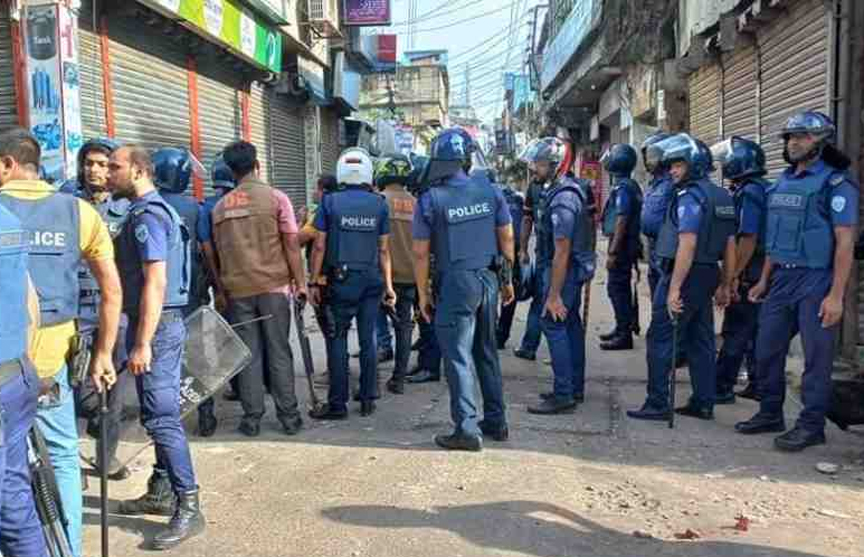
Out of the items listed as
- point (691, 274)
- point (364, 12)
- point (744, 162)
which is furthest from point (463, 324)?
point (364, 12)

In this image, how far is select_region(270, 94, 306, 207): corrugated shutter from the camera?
52.4 feet

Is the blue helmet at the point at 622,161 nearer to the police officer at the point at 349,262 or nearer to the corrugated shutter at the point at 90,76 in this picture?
the police officer at the point at 349,262

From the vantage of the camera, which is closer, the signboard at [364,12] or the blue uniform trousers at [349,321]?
the blue uniform trousers at [349,321]

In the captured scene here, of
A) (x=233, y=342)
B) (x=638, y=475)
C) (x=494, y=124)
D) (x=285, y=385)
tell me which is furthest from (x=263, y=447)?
(x=494, y=124)

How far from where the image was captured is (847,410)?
5094 mm

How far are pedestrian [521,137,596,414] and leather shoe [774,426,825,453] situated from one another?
4.72 ft

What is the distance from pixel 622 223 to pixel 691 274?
7.68 feet

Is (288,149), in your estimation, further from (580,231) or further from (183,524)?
(183,524)

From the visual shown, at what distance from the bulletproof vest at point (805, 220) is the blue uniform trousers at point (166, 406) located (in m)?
3.62

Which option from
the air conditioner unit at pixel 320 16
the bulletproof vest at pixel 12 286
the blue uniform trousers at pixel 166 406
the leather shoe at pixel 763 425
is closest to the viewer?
the bulletproof vest at pixel 12 286

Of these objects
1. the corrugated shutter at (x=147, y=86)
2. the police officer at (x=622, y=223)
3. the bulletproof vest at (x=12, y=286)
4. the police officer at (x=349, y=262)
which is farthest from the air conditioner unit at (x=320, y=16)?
the bulletproof vest at (x=12, y=286)

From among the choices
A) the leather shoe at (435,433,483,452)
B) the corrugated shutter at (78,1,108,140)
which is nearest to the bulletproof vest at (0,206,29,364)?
the leather shoe at (435,433,483,452)

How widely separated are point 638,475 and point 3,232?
136 inches

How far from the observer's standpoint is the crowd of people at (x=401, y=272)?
11.7 ft
